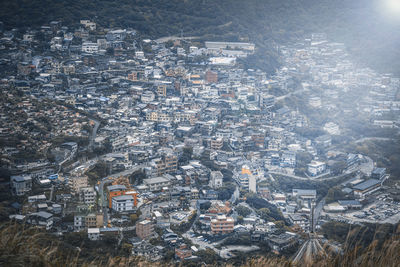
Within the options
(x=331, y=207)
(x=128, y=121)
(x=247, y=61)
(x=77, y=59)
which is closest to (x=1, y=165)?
(x=128, y=121)

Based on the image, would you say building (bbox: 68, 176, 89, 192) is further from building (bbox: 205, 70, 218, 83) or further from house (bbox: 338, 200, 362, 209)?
building (bbox: 205, 70, 218, 83)

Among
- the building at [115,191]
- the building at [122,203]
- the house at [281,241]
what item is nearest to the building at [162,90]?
the building at [115,191]

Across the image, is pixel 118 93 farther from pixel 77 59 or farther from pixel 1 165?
pixel 1 165

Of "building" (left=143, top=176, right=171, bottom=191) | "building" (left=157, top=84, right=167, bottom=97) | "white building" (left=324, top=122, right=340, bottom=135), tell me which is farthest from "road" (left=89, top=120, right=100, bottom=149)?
"white building" (left=324, top=122, right=340, bottom=135)

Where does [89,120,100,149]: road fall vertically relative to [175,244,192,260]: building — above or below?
above

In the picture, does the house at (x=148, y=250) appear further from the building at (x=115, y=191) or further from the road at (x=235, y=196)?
the road at (x=235, y=196)

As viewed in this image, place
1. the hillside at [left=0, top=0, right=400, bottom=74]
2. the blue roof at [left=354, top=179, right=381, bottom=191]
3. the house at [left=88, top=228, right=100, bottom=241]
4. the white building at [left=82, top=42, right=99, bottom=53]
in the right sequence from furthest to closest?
the hillside at [left=0, top=0, right=400, bottom=74] → the white building at [left=82, top=42, right=99, bottom=53] → the blue roof at [left=354, top=179, right=381, bottom=191] → the house at [left=88, top=228, right=100, bottom=241]
